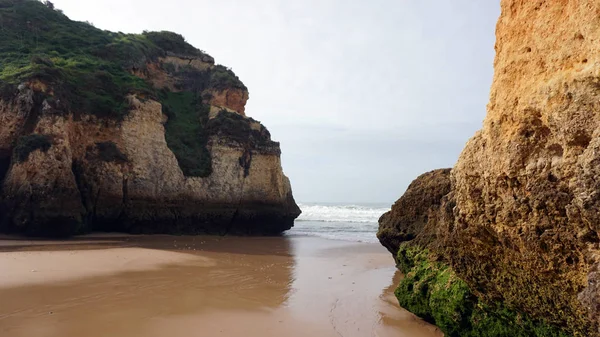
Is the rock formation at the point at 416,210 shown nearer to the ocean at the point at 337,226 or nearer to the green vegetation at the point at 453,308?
the green vegetation at the point at 453,308

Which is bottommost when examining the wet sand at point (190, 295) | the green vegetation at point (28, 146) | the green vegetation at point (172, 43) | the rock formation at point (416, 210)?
the wet sand at point (190, 295)

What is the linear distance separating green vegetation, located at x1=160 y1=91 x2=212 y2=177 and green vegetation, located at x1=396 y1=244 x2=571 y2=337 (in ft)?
52.7

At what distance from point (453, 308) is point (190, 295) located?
16.4ft

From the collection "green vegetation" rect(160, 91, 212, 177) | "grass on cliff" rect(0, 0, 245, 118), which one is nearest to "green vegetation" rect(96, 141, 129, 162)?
"grass on cliff" rect(0, 0, 245, 118)

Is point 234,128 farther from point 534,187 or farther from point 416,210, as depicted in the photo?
point 534,187

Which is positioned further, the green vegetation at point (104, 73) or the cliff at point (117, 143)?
the green vegetation at point (104, 73)

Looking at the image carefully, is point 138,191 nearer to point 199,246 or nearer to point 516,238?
point 199,246

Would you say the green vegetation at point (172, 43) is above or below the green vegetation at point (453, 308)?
above

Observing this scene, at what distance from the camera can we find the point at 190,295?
806cm

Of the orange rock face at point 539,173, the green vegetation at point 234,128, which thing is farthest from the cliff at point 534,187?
the green vegetation at point 234,128

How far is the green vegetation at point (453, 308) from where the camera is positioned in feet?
15.6

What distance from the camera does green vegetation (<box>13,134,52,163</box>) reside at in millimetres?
15672

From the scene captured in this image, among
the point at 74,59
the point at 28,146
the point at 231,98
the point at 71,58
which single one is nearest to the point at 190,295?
the point at 28,146

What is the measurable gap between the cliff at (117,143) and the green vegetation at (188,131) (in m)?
0.08
